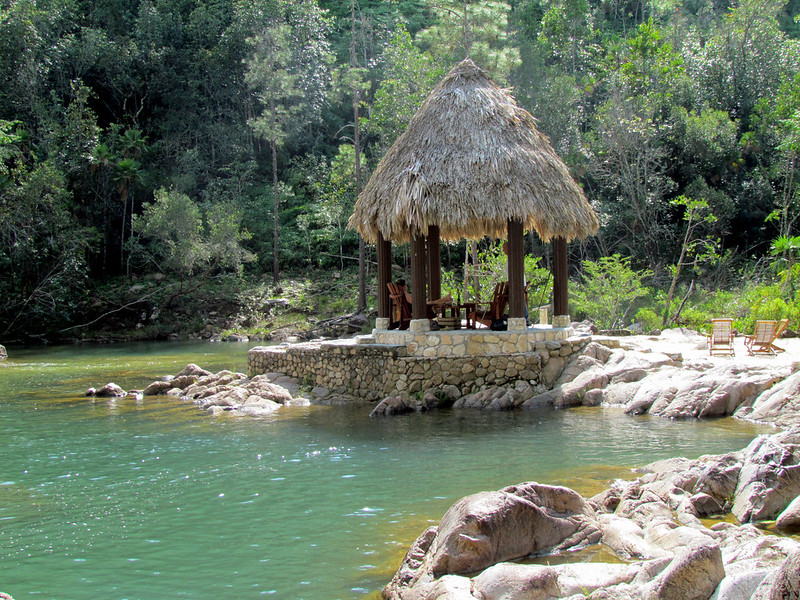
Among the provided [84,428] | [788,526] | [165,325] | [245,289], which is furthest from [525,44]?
[788,526]

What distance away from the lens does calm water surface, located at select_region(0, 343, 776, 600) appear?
600cm

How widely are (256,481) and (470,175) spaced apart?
689 centimetres

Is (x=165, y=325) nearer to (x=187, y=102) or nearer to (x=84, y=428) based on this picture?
(x=187, y=102)

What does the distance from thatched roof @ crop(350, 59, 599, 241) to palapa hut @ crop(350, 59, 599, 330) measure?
18 mm

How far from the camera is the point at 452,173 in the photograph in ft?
42.9

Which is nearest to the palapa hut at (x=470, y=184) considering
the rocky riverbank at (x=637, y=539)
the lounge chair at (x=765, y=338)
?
the lounge chair at (x=765, y=338)

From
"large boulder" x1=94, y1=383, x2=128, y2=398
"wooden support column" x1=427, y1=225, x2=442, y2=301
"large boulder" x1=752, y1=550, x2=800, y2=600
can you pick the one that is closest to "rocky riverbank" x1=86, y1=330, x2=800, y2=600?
"large boulder" x1=752, y1=550, x2=800, y2=600

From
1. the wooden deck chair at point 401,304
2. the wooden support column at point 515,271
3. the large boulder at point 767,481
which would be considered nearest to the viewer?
the large boulder at point 767,481

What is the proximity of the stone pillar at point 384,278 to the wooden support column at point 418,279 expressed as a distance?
109 centimetres

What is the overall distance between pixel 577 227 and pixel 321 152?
28839 mm

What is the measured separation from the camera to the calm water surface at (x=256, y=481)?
6.00 metres

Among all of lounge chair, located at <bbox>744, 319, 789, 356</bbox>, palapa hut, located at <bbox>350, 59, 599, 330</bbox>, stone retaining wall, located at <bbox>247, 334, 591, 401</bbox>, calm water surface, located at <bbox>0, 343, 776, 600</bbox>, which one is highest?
palapa hut, located at <bbox>350, 59, 599, 330</bbox>

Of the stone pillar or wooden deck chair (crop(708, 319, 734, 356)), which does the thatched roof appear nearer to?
the stone pillar

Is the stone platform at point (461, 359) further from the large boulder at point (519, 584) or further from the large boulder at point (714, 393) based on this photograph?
the large boulder at point (519, 584)
